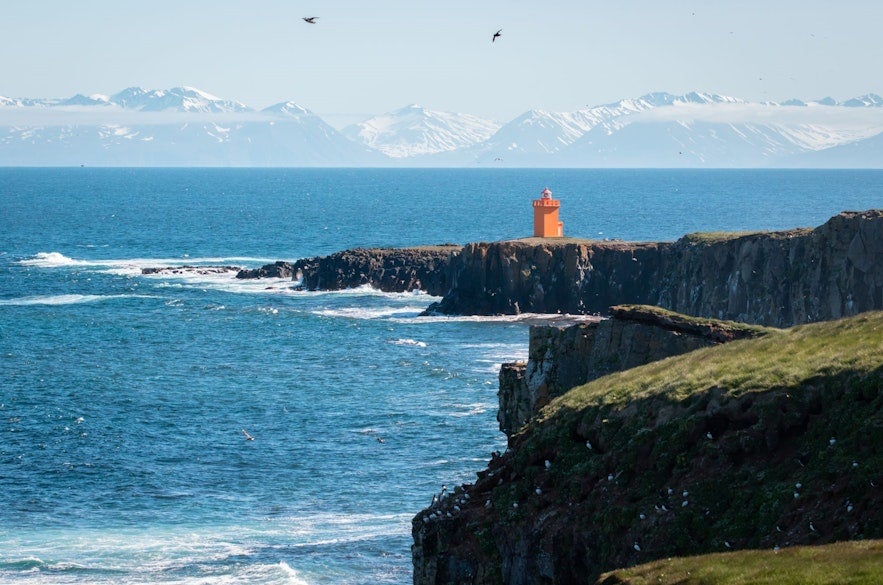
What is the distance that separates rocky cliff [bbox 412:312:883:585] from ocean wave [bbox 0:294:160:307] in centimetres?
7818

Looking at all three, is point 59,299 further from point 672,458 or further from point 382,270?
point 672,458

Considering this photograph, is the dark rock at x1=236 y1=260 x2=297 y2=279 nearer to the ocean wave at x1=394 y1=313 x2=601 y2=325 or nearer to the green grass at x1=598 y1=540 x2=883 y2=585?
the ocean wave at x1=394 y1=313 x2=601 y2=325

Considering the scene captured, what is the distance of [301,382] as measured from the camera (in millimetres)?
69562

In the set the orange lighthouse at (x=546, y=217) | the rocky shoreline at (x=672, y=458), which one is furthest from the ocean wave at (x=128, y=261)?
the rocky shoreline at (x=672, y=458)

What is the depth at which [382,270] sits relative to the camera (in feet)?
368

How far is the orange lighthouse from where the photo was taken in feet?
357

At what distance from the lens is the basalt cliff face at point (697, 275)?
7219 centimetres

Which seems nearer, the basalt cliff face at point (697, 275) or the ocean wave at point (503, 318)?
the basalt cliff face at point (697, 275)

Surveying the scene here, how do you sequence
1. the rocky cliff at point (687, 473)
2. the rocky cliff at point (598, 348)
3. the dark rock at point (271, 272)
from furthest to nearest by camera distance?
the dark rock at point (271, 272), the rocky cliff at point (598, 348), the rocky cliff at point (687, 473)

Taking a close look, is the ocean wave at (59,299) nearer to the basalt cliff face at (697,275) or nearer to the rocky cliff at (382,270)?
the rocky cliff at (382,270)

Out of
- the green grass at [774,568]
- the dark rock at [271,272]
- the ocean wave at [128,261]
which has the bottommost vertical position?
the green grass at [774,568]

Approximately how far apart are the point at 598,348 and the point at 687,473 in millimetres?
12936

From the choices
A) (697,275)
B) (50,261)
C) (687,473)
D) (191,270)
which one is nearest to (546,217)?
(697,275)

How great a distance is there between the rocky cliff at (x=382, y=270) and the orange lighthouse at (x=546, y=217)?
6.73 m
